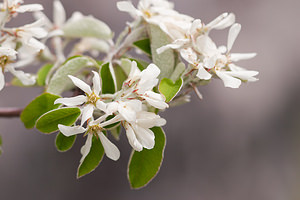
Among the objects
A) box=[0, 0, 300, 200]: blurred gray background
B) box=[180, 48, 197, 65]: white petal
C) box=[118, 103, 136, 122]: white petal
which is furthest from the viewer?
box=[0, 0, 300, 200]: blurred gray background

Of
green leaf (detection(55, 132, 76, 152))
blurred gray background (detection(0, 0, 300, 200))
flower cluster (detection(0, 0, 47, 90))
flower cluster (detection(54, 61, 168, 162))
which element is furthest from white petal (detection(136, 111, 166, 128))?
blurred gray background (detection(0, 0, 300, 200))

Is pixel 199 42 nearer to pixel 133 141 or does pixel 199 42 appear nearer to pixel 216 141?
pixel 133 141

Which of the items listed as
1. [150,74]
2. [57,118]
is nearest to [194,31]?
[150,74]

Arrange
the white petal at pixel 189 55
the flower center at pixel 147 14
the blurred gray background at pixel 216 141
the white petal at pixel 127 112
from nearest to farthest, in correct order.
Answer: the white petal at pixel 127 112 → the white petal at pixel 189 55 → the flower center at pixel 147 14 → the blurred gray background at pixel 216 141

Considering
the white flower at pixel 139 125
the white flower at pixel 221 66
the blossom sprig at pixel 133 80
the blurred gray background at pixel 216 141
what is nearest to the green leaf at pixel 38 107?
the blossom sprig at pixel 133 80

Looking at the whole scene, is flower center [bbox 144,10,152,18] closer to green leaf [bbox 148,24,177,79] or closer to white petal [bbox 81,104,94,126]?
green leaf [bbox 148,24,177,79]

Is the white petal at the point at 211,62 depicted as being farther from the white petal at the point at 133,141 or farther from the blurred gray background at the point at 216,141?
the blurred gray background at the point at 216,141
